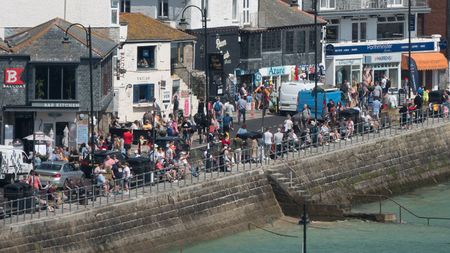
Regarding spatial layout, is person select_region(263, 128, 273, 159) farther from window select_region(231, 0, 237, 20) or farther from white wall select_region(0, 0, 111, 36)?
window select_region(231, 0, 237, 20)

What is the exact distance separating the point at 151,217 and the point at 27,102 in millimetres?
14630

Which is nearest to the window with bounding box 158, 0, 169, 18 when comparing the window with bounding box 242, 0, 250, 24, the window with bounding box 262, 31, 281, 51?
the window with bounding box 242, 0, 250, 24

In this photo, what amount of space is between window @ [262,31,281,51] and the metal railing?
1418cm

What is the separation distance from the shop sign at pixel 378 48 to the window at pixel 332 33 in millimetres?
1953

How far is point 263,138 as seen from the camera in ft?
295

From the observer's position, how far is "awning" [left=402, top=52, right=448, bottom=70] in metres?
124

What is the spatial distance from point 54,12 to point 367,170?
16.4m

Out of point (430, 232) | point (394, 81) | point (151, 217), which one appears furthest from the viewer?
point (394, 81)

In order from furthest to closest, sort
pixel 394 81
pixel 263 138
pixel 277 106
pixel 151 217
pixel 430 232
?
pixel 394 81 → pixel 277 106 → pixel 263 138 → pixel 430 232 → pixel 151 217

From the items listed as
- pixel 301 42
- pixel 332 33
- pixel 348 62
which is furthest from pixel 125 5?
pixel 332 33

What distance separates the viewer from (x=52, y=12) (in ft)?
323

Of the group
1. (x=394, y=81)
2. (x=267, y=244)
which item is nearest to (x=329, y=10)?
(x=394, y=81)

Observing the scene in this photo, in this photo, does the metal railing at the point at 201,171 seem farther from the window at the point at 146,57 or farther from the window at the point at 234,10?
the window at the point at 234,10

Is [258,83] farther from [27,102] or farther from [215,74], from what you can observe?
[27,102]
